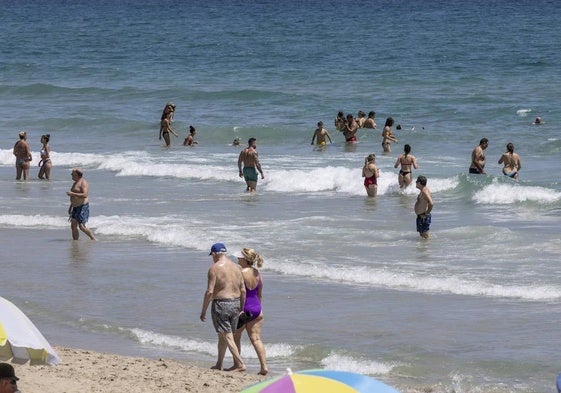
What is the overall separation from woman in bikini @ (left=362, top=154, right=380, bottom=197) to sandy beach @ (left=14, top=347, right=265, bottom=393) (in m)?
11.3

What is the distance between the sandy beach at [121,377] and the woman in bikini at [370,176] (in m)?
11.3

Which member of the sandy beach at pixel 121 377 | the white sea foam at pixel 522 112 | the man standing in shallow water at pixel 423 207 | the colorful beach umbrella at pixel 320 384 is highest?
the white sea foam at pixel 522 112

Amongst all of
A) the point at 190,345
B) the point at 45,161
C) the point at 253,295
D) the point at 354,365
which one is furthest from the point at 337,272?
the point at 45,161

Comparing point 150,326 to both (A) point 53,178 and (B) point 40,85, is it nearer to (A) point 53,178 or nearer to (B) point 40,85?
(A) point 53,178

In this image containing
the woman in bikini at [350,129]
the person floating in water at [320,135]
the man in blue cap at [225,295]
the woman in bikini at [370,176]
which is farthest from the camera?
the woman in bikini at [350,129]

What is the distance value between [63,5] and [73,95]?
80.5m

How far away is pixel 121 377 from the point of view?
34.7ft

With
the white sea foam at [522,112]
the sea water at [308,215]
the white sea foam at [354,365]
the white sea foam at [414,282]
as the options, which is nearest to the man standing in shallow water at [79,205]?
the sea water at [308,215]

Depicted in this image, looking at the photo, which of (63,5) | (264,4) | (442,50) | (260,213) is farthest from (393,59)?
(63,5)

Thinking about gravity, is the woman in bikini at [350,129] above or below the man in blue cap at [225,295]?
above

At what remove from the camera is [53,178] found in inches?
1011

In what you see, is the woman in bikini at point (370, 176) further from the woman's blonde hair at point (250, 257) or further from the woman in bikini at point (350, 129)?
the woman's blonde hair at point (250, 257)

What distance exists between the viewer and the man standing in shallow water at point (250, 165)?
22792 millimetres

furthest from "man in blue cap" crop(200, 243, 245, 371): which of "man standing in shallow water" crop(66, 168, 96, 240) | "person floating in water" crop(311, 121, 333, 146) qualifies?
"person floating in water" crop(311, 121, 333, 146)
